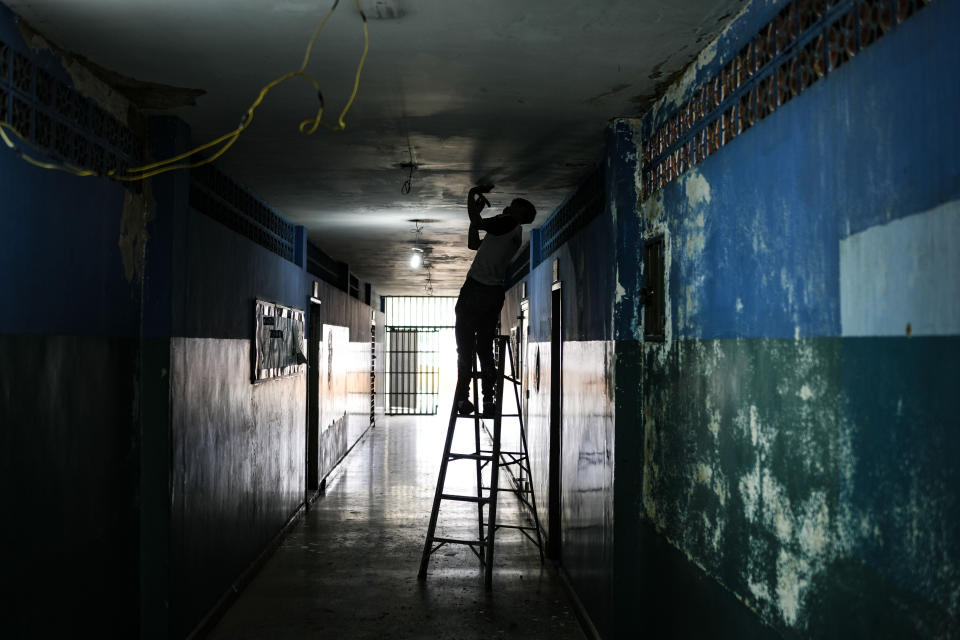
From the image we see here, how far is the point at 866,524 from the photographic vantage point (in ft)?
5.36

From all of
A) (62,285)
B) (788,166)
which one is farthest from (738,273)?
(62,285)

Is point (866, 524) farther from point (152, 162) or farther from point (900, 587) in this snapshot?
point (152, 162)

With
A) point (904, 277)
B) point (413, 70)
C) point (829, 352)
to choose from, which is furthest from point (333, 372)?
point (904, 277)

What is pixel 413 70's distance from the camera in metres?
2.95

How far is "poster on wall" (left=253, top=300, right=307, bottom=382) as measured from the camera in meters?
5.29

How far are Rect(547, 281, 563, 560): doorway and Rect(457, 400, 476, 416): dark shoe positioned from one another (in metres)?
0.95

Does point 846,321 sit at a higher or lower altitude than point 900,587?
higher

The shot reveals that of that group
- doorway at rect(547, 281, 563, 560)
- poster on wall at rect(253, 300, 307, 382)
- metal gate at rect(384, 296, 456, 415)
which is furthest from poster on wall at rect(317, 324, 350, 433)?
metal gate at rect(384, 296, 456, 415)

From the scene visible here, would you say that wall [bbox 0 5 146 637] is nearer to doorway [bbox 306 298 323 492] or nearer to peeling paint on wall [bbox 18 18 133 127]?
→ peeling paint on wall [bbox 18 18 133 127]

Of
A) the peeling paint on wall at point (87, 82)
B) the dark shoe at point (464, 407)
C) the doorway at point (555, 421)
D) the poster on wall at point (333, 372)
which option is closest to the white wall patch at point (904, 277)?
the peeling paint on wall at point (87, 82)

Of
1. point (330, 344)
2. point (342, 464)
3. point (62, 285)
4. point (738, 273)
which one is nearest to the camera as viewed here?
point (738, 273)

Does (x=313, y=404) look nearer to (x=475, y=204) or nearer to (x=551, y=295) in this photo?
(x=551, y=295)

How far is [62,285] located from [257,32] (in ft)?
3.81

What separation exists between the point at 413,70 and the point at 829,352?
189 cm
